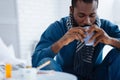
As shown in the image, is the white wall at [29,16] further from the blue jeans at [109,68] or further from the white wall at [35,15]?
the blue jeans at [109,68]

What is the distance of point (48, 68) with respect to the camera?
1.00 metres

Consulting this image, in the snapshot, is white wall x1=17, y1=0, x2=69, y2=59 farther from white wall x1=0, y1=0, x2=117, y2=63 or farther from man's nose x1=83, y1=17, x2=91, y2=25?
man's nose x1=83, y1=17, x2=91, y2=25

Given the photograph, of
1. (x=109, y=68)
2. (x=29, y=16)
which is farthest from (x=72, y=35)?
(x=29, y=16)

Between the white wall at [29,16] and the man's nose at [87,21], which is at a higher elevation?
the man's nose at [87,21]

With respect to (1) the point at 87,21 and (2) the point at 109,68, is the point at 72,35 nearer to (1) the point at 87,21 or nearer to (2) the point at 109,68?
(1) the point at 87,21

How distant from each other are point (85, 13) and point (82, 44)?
0.18 meters

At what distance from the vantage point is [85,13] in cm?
123

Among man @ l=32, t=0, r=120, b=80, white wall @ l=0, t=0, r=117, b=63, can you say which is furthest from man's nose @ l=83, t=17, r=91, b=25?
white wall @ l=0, t=0, r=117, b=63

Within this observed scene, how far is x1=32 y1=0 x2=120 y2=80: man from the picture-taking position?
3.82 feet

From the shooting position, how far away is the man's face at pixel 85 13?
1.23 meters

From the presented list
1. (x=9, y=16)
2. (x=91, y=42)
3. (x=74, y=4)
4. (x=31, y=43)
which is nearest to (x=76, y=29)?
(x=91, y=42)

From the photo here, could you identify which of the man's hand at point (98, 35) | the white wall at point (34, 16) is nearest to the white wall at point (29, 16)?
the white wall at point (34, 16)

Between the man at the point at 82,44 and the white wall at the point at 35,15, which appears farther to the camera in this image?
the white wall at the point at 35,15

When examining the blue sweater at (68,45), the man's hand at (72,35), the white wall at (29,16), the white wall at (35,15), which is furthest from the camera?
the white wall at (35,15)
